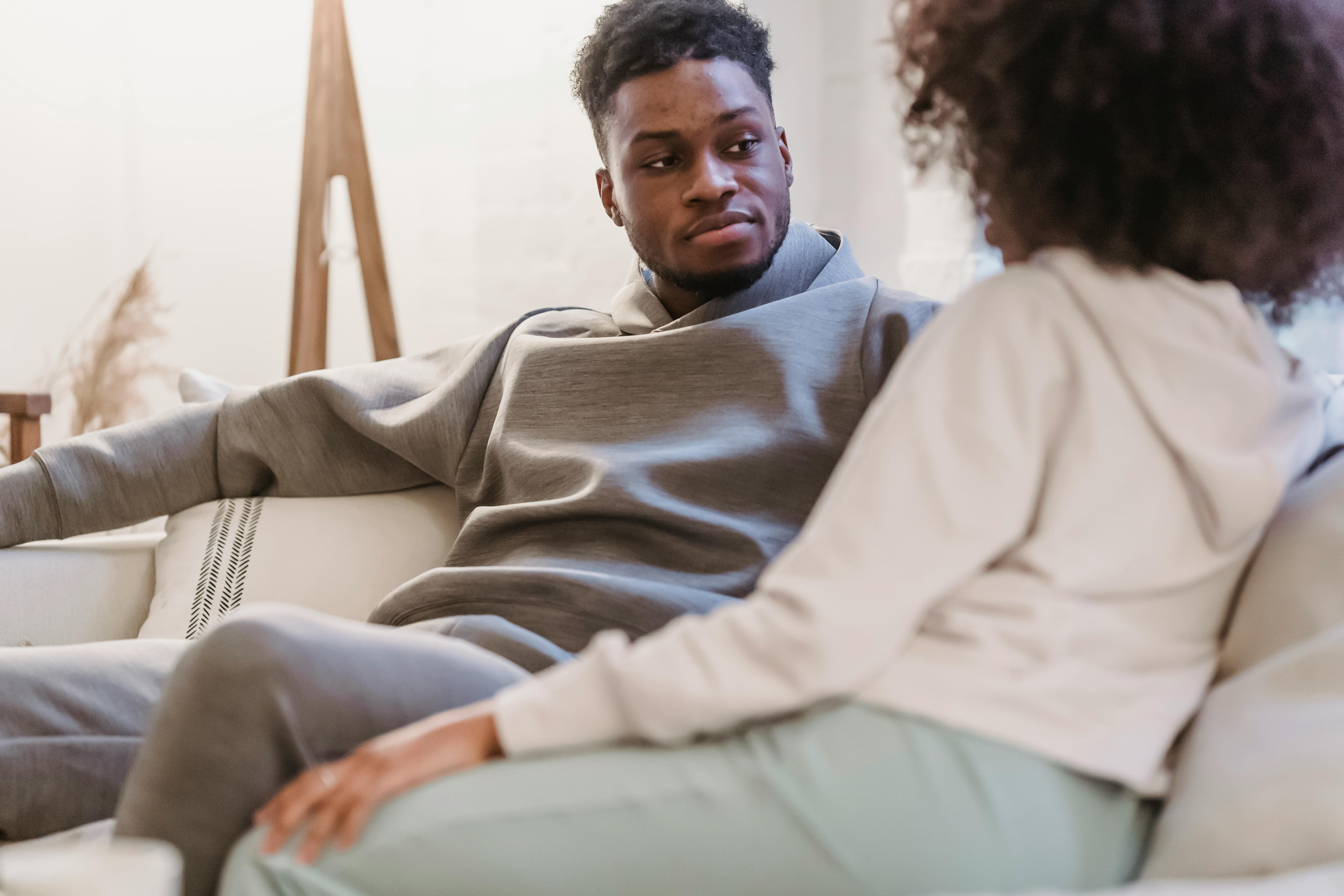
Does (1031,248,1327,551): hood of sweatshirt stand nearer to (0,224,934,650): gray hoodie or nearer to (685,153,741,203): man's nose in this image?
(0,224,934,650): gray hoodie

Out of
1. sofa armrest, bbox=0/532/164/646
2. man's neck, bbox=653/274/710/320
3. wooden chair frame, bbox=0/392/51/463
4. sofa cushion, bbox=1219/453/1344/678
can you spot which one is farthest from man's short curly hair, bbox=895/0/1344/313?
wooden chair frame, bbox=0/392/51/463

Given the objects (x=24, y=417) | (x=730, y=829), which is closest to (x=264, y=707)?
(x=730, y=829)

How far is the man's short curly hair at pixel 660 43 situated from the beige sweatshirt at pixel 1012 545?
2.91 feet

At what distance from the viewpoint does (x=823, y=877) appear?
67 centimetres

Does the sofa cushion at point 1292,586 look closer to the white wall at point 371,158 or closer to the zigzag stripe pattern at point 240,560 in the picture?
the zigzag stripe pattern at point 240,560

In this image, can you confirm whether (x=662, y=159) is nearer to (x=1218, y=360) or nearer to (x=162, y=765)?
(x=1218, y=360)

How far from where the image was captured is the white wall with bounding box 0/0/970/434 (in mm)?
2434

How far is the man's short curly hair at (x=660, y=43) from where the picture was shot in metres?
1.50

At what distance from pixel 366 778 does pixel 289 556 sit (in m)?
0.89

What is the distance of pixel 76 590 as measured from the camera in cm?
149

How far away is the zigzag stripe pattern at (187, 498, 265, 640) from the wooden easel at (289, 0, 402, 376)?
0.76 metres

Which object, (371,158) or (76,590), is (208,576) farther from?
(371,158)

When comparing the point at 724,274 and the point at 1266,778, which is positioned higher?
the point at 724,274

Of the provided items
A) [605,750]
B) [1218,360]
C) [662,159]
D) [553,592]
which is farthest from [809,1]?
[605,750]
